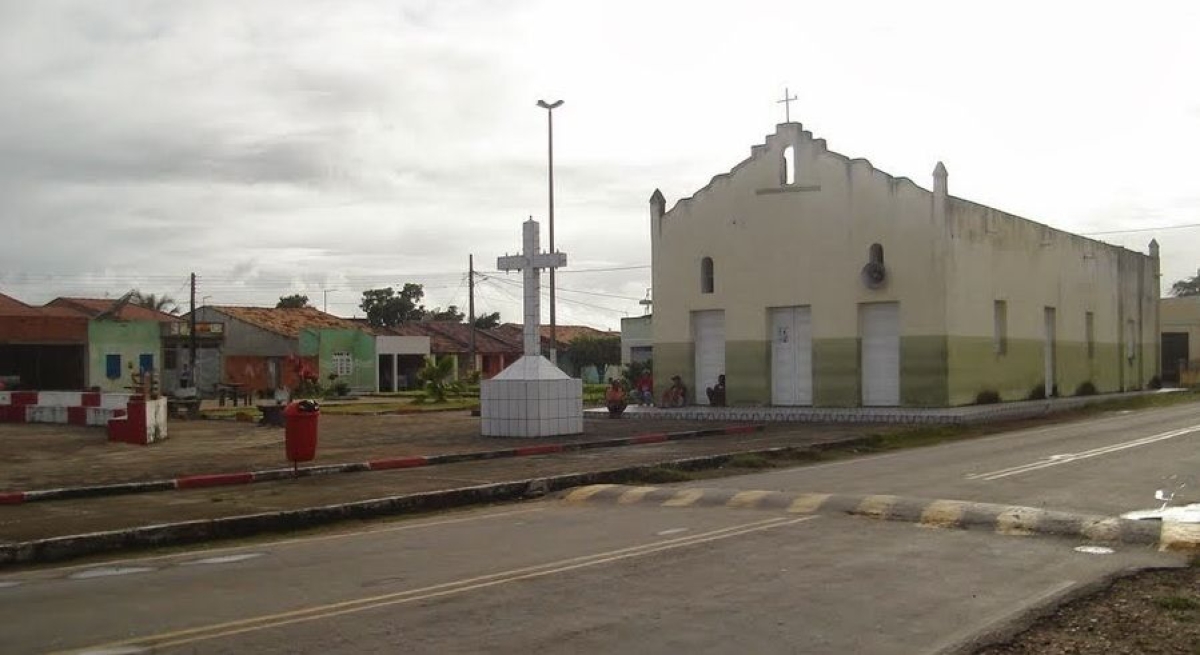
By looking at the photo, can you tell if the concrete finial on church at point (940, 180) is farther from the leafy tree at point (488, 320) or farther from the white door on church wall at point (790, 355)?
the leafy tree at point (488, 320)

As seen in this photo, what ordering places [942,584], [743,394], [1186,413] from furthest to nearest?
[743,394] → [1186,413] → [942,584]

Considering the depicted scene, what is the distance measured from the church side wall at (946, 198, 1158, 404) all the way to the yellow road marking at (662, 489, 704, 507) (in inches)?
691

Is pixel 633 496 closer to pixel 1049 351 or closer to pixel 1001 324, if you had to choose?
pixel 1001 324

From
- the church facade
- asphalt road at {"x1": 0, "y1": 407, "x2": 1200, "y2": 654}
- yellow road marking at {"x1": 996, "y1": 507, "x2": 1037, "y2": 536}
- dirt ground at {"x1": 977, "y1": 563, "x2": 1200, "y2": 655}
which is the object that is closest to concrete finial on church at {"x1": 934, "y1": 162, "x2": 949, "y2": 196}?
the church facade

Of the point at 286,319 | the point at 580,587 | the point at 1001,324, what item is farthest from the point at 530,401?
the point at 286,319

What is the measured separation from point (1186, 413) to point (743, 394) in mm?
11700

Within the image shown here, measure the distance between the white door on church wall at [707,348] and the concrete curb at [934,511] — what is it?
1893 cm

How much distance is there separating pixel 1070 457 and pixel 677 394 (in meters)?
16.6

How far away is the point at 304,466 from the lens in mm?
17172

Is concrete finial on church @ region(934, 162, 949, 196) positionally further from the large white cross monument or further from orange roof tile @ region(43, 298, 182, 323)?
orange roof tile @ region(43, 298, 182, 323)

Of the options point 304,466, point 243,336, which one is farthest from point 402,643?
point 243,336

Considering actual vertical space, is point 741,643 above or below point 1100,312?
below

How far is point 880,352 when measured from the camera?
1228 inches

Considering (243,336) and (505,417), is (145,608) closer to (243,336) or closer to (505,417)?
(505,417)
